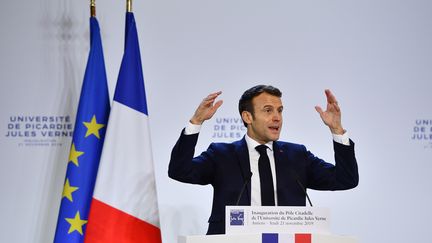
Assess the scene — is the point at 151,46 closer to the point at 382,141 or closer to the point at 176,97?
the point at 176,97

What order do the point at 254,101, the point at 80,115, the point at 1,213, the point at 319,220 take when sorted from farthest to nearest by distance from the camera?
the point at 1,213 < the point at 80,115 < the point at 254,101 < the point at 319,220

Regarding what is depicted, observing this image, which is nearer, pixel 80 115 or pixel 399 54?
pixel 80 115

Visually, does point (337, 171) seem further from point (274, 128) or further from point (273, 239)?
point (273, 239)

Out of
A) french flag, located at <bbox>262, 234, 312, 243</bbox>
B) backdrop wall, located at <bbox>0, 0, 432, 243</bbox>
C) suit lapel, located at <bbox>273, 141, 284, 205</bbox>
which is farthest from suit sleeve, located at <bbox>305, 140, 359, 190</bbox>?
backdrop wall, located at <bbox>0, 0, 432, 243</bbox>

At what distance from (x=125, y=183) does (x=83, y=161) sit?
32 centimetres

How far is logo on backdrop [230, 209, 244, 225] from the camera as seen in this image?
205cm

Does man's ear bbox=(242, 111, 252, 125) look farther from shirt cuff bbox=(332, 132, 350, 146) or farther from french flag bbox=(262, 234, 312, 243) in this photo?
french flag bbox=(262, 234, 312, 243)

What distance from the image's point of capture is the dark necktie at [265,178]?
8.47ft

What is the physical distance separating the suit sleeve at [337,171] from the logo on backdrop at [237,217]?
0.73m

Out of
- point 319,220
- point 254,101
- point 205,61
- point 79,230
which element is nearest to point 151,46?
point 205,61

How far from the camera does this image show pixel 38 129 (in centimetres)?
347

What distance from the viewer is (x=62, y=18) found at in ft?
11.6

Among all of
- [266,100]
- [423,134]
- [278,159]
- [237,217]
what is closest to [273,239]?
[237,217]

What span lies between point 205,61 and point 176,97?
30cm
